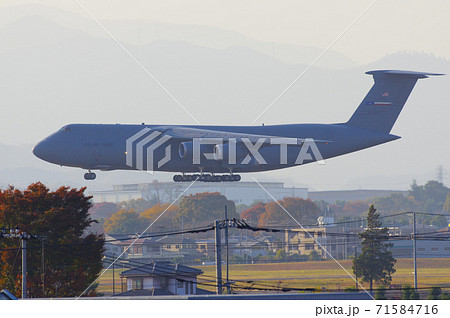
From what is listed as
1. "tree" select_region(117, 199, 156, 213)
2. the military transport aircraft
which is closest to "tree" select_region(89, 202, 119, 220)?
"tree" select_region(117, 199, 156, 213)

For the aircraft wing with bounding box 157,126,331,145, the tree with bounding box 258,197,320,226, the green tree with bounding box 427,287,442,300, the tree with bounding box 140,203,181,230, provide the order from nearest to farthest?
the green tree with bounding box 427,287,442,300
the aircraft wing with bounding box 157,126,331,145
the tree with bounding box 140,203,181,230
the tree with bounding box 258,197,320,226

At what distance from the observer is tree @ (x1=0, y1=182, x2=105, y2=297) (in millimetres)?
42125

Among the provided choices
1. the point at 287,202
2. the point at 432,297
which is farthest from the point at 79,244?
the point at 287,202

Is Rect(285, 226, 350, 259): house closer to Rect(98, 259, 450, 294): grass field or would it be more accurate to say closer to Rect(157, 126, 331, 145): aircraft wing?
Rect(98, 259, 450, 294): grass field

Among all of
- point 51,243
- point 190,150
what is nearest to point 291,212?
point 190,150

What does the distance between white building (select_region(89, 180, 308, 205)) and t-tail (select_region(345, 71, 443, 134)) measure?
704 inches

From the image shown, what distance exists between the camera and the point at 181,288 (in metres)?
46.8

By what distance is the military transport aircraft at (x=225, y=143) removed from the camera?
54.7 m

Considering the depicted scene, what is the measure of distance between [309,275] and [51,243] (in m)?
19.9

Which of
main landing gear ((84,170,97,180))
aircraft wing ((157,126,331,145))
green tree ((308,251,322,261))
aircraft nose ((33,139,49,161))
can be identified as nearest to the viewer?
aircraft nose ((33,139,49,161))

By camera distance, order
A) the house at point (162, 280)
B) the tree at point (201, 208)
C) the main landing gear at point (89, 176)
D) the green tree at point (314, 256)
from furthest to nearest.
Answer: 1. the tree at point (201, 208)
2. the green tree at point (314, 256)
3. the main landing gear at point (89, 176)
4. the house at point (162, 280)

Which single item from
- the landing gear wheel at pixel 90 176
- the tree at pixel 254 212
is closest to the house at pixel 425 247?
the tree at pixel 254 212

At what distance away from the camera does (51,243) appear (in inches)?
1735

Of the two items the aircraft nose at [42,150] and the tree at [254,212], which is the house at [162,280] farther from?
the tree at [254,212]
